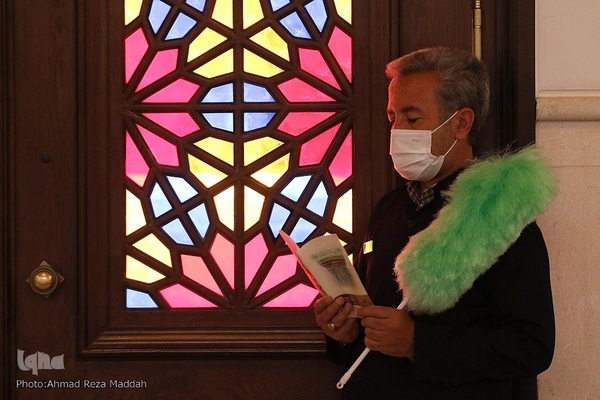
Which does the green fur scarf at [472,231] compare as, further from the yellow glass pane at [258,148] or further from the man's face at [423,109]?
the yellow glass pane at [258,148]

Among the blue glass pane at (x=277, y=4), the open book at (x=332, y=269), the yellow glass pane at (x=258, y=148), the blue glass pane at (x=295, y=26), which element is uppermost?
the blue glass pane at (x=277, y=4)

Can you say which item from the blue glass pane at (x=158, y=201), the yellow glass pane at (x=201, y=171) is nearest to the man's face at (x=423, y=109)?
the yellow glass pane at (x=201, y=171)

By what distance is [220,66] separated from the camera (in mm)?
2064

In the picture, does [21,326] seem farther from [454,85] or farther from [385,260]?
[454,85]

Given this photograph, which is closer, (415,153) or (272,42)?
(415,153)

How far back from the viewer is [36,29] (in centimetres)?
205

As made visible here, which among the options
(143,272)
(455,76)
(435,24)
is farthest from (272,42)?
(143,272)

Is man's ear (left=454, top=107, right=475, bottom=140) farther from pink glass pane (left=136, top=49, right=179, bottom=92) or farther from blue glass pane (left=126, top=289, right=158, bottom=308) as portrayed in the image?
blue glass pane (left=126, top=289, right=158, bottom=308)

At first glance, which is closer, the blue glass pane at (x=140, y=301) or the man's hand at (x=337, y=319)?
the man's hand at (x=337, y=319)

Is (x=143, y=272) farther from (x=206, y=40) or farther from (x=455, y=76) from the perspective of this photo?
(x=455, y=76)

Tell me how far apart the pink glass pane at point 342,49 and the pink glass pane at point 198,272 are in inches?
22.0

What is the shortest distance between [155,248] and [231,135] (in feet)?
1.05

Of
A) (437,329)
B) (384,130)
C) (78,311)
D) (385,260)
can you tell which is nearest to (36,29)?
(78,311)

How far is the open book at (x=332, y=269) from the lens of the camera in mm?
1712
